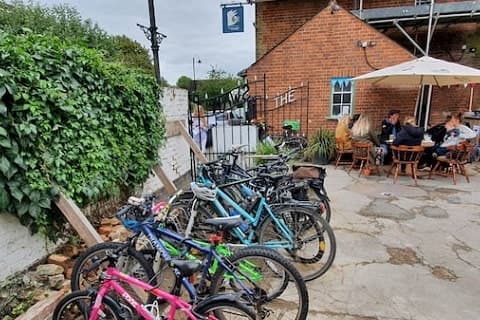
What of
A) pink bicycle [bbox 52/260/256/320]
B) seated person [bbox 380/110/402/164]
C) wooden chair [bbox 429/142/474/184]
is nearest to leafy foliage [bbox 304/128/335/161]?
seated person [bbox 380/110/402/164]

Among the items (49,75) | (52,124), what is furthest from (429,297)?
(49,75)

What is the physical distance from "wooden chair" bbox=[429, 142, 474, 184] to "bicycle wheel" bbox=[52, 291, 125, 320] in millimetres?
5962

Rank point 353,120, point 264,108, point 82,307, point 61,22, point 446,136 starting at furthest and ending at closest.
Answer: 1. point 264,108
2. point 353,120
3. point 61,22
4. point 446,136
5. point 82,307

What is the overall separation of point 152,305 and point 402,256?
2.53 m

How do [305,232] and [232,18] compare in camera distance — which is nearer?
[305,232]

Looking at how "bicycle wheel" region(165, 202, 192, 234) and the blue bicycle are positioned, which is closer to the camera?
the blue bicycle

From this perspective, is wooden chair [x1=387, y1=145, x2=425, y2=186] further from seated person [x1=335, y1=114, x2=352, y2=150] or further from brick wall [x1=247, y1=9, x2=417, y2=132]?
brick wall [x1=247, y1=9, x2=417, y2=132]

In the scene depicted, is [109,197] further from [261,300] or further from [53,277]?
[261,300]

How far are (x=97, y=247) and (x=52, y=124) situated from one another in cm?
100

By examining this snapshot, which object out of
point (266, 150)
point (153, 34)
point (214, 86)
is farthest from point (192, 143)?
point (214, 86)

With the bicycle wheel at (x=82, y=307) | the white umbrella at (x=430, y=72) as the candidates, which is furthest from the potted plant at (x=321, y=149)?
the bicycle wheel at (x=82, y=307)

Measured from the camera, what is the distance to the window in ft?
26.0

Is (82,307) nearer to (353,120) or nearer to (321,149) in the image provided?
(321,149)

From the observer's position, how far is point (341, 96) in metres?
8.02
